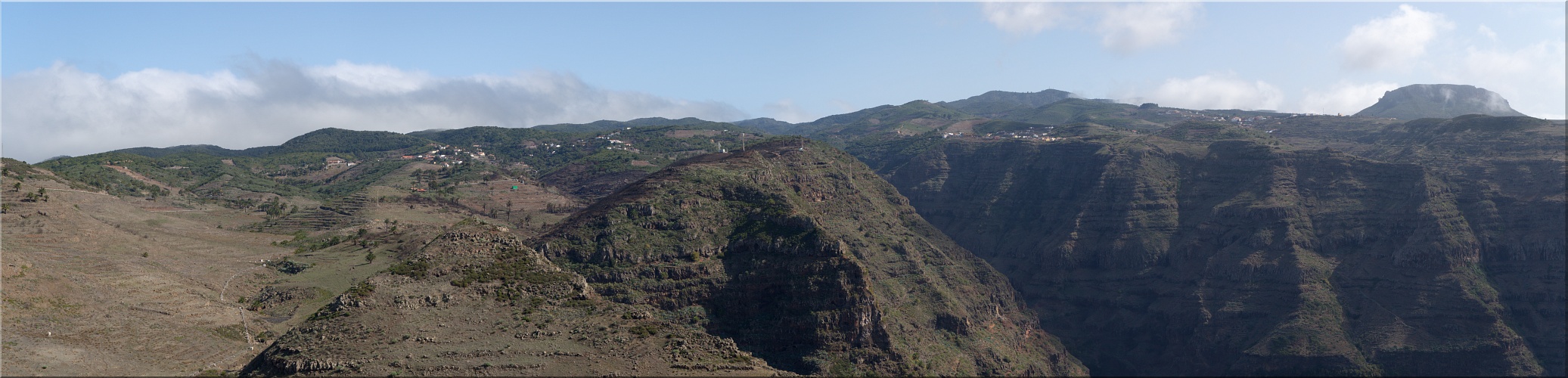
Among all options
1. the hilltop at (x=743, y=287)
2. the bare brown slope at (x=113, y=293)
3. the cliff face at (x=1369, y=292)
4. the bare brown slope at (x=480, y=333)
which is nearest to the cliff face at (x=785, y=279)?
the hilltop at (x=743, y=287)

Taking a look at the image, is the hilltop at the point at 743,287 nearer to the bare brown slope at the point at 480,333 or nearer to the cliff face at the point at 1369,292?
the bare brown slope at the point at 480,333

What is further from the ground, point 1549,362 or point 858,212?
point 858,212

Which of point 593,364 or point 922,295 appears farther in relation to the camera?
point 922,295

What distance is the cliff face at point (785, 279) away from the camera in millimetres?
119812

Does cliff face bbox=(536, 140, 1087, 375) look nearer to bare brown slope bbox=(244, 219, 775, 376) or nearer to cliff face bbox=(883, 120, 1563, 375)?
cliff face bbox=(883, 120, 1563, 375)

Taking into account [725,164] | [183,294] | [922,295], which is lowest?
[922,295]

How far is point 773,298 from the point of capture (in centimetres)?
12406

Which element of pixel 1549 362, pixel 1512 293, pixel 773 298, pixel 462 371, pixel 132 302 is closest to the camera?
pixel 462 371

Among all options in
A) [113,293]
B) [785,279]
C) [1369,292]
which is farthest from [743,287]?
[1369,292]

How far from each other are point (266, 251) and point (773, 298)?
72.6 metres

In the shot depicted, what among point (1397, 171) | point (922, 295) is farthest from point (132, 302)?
point (1397, 171)

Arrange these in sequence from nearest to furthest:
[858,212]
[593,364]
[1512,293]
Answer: [593,364]
[1512,293]
[858,212]

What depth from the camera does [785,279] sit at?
123938 mm

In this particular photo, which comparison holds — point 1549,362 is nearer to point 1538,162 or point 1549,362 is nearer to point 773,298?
point 1538,162
